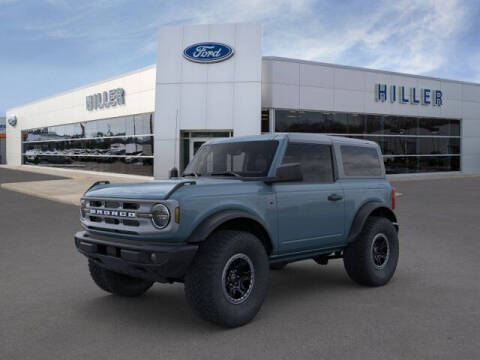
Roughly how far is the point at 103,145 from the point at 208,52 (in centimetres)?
1163

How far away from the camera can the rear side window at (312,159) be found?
18.0ft

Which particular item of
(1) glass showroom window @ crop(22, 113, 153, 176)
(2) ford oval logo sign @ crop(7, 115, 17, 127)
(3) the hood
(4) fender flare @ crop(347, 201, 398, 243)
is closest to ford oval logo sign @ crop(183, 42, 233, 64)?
(1) glass showroom window @ crop(22, 113, 153, 176)

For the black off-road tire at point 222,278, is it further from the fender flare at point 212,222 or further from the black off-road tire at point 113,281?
the black off-road tire at point 113,281

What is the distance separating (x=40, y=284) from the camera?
6109 mm

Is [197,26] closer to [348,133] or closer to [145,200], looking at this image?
[348,133]

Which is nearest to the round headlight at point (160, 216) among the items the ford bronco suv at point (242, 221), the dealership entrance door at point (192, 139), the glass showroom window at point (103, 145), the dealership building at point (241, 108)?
the ford bronco suv at point (242, 221)

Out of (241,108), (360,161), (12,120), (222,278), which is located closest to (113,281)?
(222,278)

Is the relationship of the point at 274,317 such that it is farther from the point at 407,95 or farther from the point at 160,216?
the point at 407,95

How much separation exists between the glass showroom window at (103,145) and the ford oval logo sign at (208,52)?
187 inches

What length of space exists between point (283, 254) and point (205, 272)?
113cm

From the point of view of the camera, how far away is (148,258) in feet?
14.0

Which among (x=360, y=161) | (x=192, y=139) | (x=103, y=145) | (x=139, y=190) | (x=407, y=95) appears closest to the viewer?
(x=139, y=190)

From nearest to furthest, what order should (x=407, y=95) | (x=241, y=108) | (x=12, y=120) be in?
(x=241, y=108) < (x=407, y=95) < (x=12, y=120)

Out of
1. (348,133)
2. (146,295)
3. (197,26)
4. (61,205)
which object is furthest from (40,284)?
(348,133)
